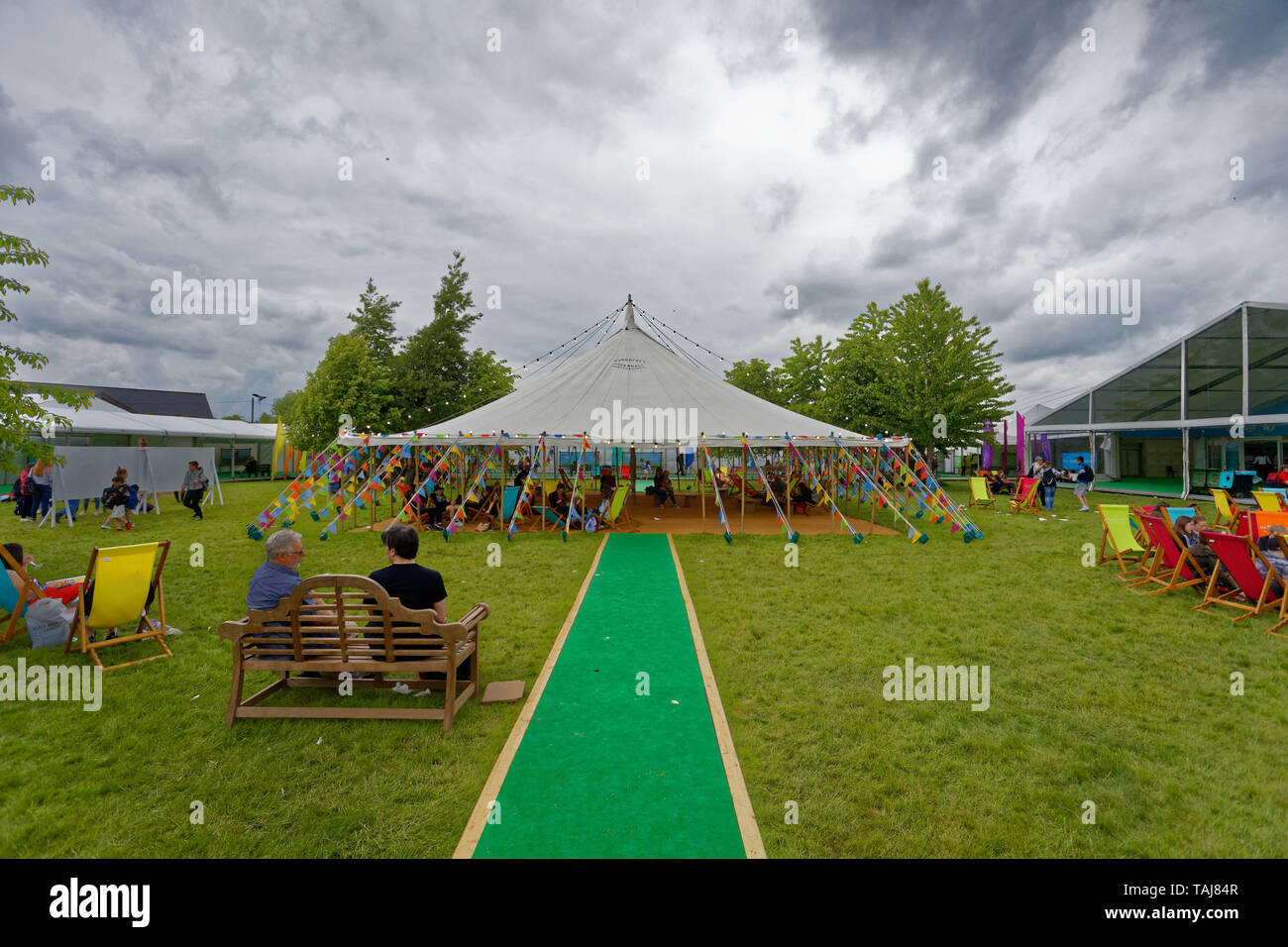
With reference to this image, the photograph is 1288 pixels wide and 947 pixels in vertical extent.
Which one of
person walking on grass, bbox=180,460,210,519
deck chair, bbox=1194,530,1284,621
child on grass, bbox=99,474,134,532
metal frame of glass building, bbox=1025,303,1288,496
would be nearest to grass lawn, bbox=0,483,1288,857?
deck chair, bbox=1194,530,1284,621

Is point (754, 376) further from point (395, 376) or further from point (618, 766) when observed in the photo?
point (618, 766)

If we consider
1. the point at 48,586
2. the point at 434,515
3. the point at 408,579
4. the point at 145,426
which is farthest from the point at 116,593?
the point at 145,426

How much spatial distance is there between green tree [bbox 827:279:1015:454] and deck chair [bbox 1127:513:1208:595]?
661 inches

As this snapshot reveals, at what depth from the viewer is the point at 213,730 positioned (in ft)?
12.3

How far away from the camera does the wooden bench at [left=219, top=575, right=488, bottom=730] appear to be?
358cm

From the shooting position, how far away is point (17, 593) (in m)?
5.41

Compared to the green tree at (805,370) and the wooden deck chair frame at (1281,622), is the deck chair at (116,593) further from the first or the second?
the green tree at (805,370)

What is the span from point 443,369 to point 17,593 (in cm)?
2385

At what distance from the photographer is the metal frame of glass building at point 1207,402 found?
18.1m

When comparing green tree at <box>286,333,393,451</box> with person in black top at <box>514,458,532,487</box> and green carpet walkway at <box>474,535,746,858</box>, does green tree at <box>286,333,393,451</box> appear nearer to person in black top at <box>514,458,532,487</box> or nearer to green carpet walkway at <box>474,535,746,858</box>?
person in black top at <box>514,458,532,487</box>

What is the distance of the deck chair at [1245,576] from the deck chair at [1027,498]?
1110 cm
